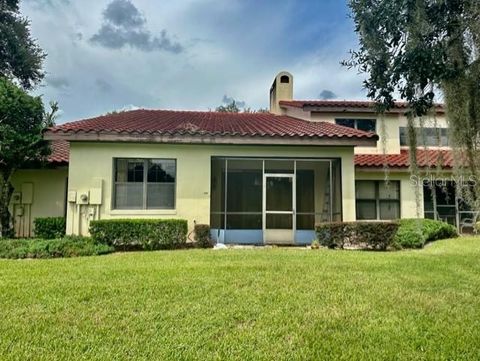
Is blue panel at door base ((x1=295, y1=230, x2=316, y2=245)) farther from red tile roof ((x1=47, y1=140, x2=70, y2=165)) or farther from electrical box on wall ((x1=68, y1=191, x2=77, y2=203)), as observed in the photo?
red tile roof ((x1=47, y1=140, x2=70, y2=165))

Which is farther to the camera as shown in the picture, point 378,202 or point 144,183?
point 378,202

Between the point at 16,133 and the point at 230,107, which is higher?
the point at 230,107

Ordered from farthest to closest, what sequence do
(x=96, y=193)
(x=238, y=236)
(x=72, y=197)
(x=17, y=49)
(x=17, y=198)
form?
(x=17, y=49) → (x=17, y=198) → (x=238, y=236) → (x=96, y=193) → (x=72, y=197)

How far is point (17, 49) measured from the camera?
22.3m

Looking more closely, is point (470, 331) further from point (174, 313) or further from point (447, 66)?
point (174, 313)

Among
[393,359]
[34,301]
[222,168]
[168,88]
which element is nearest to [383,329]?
[393,359]

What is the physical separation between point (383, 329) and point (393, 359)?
769 millimetres

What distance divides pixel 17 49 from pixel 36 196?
1160cm

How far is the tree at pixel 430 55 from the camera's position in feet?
12.0

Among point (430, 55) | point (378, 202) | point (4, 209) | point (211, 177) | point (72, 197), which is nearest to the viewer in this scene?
point (430, 55)

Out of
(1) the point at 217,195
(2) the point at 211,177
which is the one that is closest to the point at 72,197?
(2) the point at 211,177

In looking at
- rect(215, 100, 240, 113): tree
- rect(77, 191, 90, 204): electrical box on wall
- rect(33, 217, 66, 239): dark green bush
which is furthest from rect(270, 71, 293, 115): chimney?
rect(215, 100, 240, 113): tree

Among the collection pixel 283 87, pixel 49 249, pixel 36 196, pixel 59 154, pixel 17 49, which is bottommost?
pixel 49 249

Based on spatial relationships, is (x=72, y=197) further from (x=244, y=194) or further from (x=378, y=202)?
(x=378, y=202)
